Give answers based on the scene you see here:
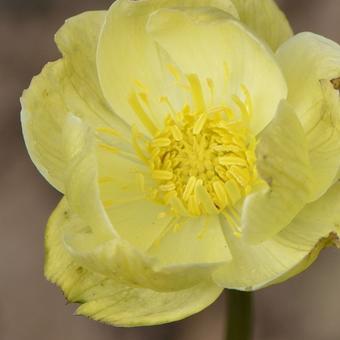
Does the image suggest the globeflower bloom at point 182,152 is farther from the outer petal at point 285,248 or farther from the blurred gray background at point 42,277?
the blurred gray background at point 42,277

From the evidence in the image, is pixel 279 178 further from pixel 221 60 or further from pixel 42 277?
pixel 42 277

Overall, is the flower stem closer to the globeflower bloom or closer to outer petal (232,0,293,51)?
the globeflower bloom

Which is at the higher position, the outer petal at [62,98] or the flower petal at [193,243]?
the outer petal at [62,98]

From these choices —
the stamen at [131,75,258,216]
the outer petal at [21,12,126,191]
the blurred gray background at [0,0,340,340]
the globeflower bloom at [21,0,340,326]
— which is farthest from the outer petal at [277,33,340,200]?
the blurred gray background at [0,0,340,340]

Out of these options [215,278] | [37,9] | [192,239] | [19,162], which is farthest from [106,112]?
[37,9]

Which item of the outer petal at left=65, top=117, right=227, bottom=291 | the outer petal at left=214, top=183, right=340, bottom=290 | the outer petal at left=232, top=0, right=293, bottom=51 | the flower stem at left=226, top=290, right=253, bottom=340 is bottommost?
the flower stem at left=226, top=290, right=253, bottom=340

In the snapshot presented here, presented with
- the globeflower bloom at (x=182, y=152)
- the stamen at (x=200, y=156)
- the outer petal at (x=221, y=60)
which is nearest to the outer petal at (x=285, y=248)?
the globeflower bloom at (x=182, y=152)
